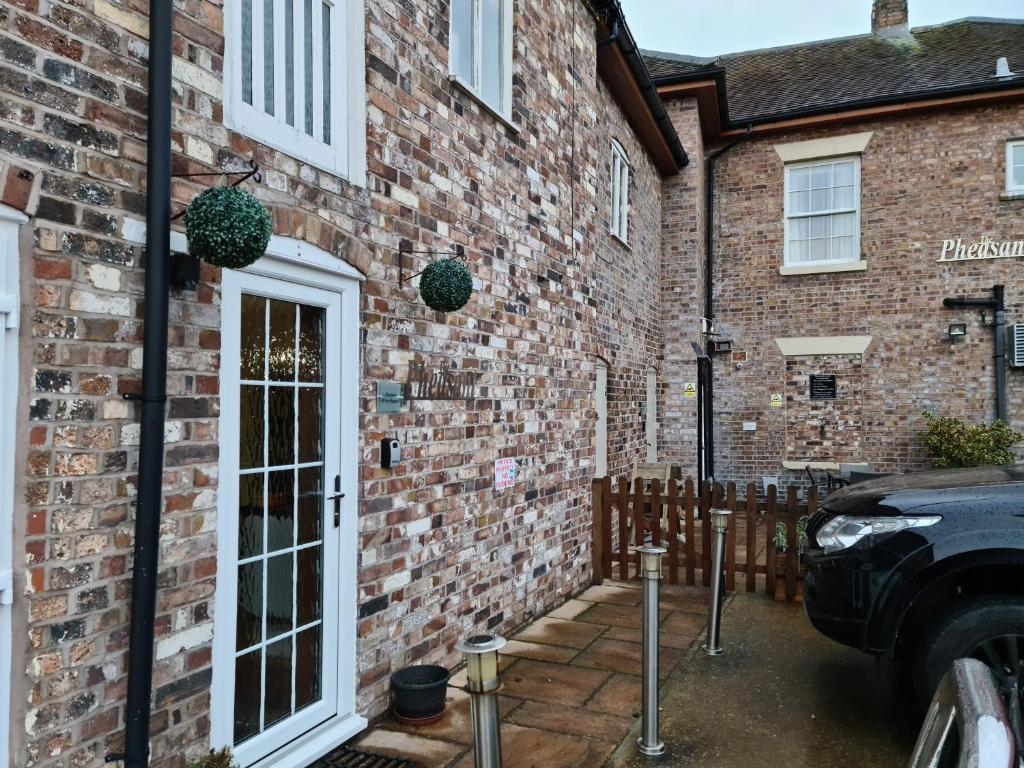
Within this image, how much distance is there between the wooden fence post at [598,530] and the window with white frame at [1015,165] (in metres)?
8.55

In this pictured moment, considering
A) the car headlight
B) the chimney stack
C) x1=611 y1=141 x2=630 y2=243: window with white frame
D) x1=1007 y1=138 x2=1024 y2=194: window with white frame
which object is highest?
the chimney stack

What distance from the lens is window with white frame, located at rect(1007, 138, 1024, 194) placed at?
1123cm

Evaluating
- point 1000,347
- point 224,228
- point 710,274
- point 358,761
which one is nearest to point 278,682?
point 358,761

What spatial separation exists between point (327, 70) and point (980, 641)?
13.6 ft

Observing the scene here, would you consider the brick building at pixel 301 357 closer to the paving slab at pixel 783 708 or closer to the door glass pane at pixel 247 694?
the door glass pane at pixel 247 694

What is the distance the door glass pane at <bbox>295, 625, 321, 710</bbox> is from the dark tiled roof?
10.2 metres

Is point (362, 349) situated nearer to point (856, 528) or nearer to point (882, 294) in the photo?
point (856, 528)

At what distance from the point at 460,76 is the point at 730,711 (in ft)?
13.9

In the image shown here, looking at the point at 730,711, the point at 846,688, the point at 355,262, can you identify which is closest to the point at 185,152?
the point at 355,262

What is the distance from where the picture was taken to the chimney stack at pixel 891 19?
14.8 metres

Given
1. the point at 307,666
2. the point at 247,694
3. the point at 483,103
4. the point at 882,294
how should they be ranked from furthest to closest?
the point at 882,294 → the point at 483,103 → the point at 307,666 → the point at 247,694

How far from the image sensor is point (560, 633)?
5609mm

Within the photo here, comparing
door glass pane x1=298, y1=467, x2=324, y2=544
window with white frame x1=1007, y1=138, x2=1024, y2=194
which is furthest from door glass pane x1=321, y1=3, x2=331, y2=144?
window with white frame x1=1007, y1=138, x2=1024, y2=194

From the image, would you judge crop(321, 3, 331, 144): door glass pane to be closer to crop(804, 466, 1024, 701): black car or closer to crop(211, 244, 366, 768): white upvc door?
crop(211, 244, 366, 768): white upvc door
